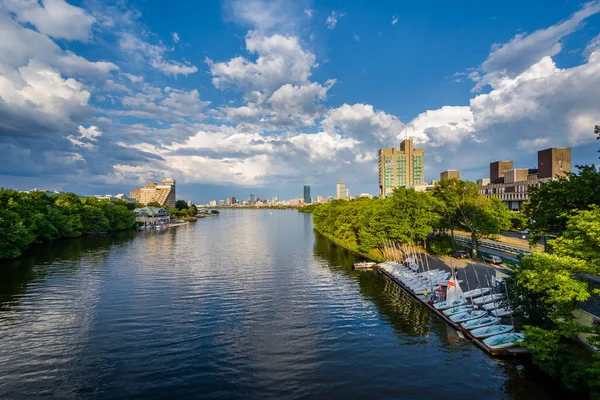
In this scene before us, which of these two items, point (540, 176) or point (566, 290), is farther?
point (540, 176)

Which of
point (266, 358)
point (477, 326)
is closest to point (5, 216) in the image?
point (266, 358)

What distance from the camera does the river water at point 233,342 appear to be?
25172 millimetres

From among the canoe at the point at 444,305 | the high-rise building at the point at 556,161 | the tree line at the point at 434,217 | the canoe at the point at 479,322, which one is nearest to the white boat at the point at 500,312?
the canoe at the point at 479,322

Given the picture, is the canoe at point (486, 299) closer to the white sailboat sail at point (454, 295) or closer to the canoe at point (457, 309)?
the canoe at point (457, 309)

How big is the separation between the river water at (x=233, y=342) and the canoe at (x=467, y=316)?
4.63 ft

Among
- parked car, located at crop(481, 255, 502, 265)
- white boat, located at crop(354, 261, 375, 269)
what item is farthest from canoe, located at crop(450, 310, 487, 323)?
white boat, located at crop(354, 261, 375, 269)

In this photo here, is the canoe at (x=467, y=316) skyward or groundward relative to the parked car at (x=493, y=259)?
groundward

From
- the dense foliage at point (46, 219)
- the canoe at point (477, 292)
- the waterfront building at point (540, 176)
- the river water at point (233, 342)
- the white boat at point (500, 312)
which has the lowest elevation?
the river water at point (233, 342)

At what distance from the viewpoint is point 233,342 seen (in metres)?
32.7

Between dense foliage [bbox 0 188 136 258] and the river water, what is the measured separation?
18.8 m

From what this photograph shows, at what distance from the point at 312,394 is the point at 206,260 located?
188ft

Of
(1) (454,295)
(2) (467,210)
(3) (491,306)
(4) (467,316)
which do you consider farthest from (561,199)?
(2) (467,210)

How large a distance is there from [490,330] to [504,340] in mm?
2457

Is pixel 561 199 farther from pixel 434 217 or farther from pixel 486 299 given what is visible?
pixel 434 217
